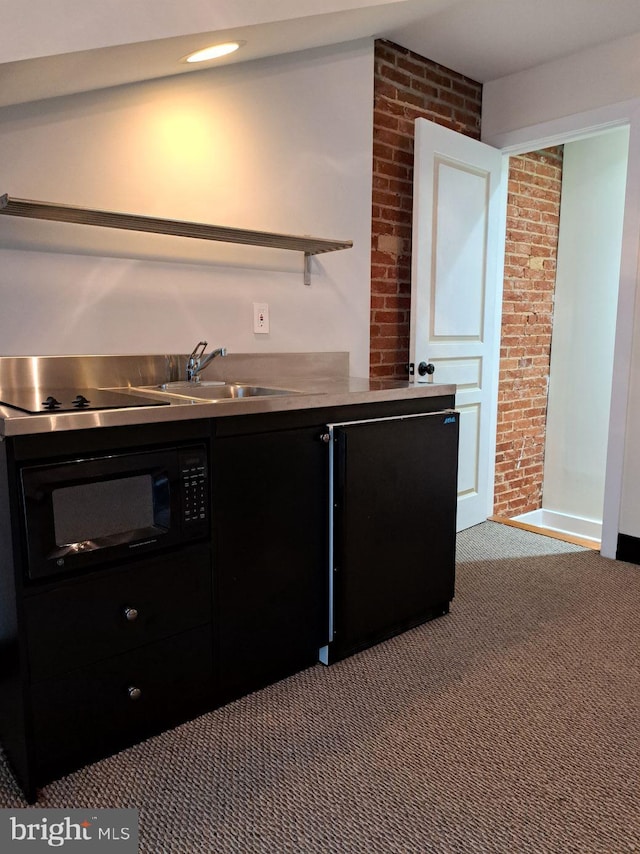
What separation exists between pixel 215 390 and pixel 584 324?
287cm

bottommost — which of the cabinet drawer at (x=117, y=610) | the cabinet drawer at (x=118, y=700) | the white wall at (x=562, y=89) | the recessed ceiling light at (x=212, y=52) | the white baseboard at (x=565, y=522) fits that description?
the white baseboard at (x=565, y=522)

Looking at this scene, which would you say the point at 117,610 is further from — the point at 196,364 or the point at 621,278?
the point at 621,278

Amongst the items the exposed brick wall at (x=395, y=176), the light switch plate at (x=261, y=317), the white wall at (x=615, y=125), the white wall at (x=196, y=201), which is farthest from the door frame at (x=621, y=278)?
the light switch plate at (x=261, y=317)

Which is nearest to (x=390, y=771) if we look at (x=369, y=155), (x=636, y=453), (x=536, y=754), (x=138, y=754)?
(x=536, y=754)

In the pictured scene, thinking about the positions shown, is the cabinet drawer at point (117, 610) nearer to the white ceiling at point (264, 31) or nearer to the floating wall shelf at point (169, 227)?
the floating wall shelf at point (169, 227)

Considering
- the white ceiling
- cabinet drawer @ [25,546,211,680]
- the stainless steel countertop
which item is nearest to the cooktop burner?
the stainless steel countertop

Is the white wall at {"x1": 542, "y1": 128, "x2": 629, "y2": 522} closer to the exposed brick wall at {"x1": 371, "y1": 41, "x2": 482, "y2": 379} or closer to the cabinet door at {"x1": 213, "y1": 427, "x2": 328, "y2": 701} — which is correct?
the exposed brick wall at {"x1": 371, "y1": 41, "x2": 482, "y2": 379}

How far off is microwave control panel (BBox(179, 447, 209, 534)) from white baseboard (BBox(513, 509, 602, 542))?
296cm

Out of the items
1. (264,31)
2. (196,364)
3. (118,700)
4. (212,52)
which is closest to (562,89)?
(264,31)

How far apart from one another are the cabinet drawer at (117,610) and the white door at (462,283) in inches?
67.9

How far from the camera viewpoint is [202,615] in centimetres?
172

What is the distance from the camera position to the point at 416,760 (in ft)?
5.29

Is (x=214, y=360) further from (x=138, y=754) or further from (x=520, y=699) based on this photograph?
(x=520, y=699)

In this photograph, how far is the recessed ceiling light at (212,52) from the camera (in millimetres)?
1939
